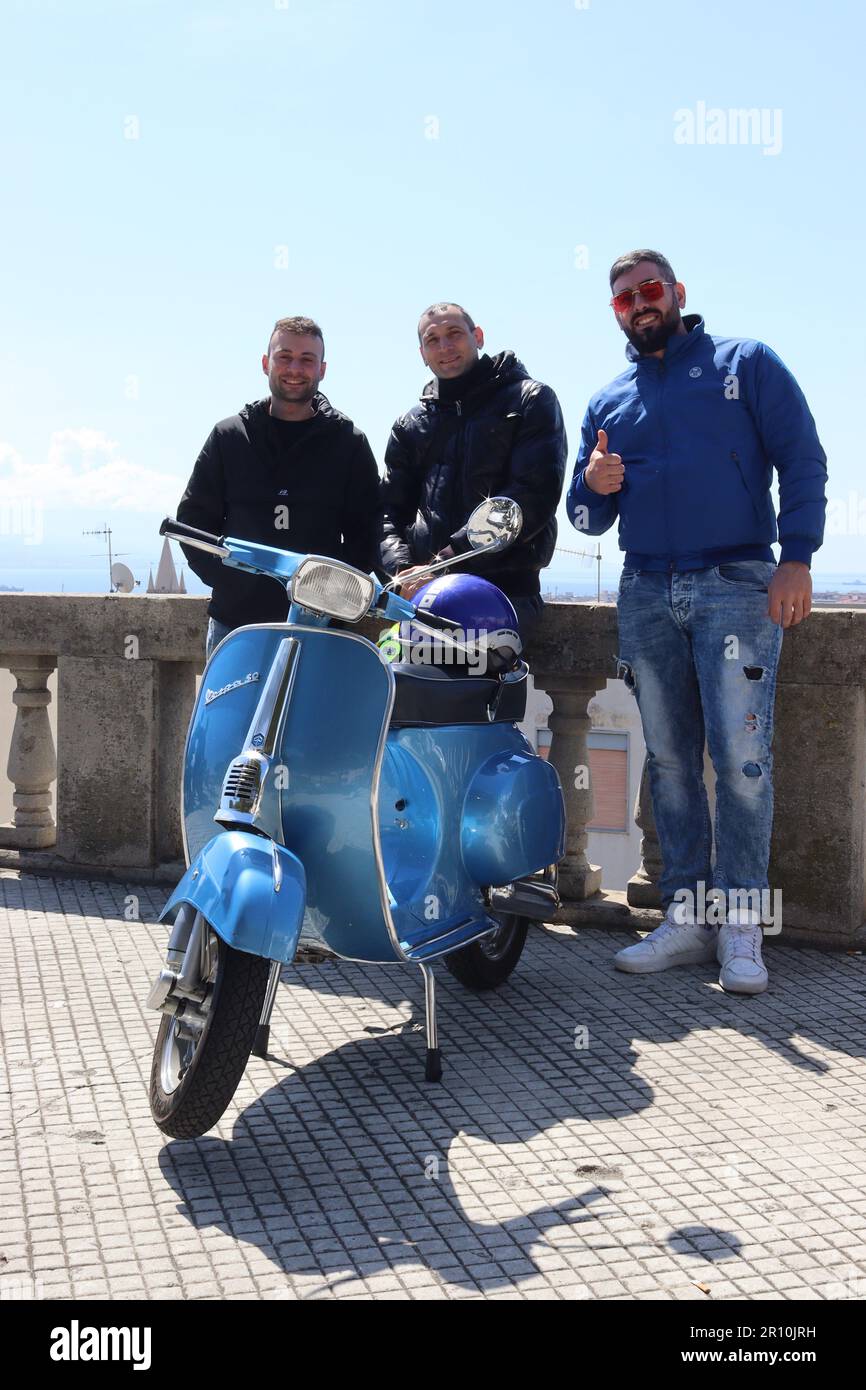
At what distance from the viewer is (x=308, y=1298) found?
8.30 ft

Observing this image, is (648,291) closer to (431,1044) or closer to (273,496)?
(273,496)

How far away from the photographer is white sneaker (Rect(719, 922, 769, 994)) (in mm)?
4297

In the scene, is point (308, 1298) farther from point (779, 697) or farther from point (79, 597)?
point (79, 597)

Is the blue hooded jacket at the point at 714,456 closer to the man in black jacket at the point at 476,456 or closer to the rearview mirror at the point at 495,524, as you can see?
the man in black jacket at the point at 476,456

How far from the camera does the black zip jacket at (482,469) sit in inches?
177

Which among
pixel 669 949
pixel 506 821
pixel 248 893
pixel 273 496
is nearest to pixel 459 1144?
pixel 248 893

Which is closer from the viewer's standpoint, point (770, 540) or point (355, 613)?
point (355, 613)

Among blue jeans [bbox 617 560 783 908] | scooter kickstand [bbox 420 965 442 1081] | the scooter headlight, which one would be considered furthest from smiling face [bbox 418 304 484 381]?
scooter kickstand [bbox 420 965 442 1081]

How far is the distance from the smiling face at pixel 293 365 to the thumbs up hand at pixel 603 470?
93cm

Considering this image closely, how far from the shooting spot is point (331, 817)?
3.42 m

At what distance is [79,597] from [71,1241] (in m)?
3.42
